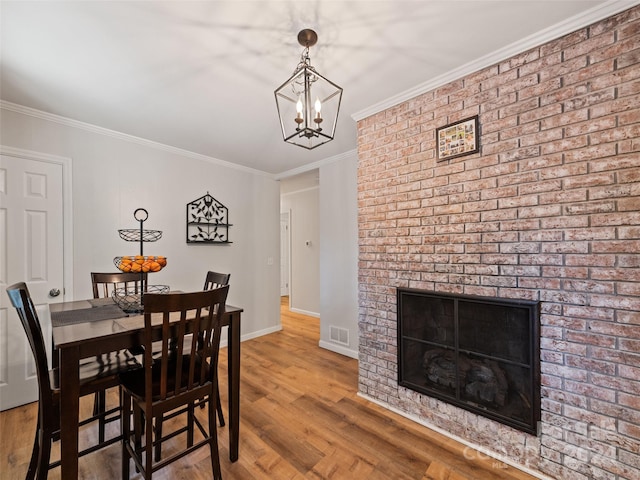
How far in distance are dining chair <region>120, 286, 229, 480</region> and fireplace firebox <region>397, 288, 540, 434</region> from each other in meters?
1.44

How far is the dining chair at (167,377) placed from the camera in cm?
132

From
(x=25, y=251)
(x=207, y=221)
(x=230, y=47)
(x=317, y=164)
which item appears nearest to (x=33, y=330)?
(x=25, y=251)

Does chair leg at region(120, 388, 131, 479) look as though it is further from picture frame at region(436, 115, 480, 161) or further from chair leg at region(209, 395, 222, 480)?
picture frame at region(436, 115, 480, 161)

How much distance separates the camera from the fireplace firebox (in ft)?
5.58

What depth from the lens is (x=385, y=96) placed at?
2299 mm

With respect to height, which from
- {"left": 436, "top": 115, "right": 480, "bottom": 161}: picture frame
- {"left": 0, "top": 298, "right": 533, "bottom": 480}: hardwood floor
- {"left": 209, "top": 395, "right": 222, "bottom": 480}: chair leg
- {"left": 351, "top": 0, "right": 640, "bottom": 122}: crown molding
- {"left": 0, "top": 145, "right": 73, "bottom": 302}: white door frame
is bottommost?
{"left": 0, "top": 298, "right": 533, "bottom": 480}: hardwood floor

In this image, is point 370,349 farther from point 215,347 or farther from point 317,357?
point 215,347

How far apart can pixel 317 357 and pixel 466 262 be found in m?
2.22

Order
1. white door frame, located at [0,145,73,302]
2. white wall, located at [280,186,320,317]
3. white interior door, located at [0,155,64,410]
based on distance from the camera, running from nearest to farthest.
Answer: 1. white interior door, located at [0,155,64,410]
2. white door frame, located at [0,145,73,302]
3. white wall, located at [280,186,320,317]

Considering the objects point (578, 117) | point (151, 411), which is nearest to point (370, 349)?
point (151, 411)

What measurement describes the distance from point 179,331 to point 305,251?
428 centimetres

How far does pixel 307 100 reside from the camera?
149cm

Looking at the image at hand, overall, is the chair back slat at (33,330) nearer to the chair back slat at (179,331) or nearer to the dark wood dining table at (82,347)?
the dark wood dining table at (82,347)

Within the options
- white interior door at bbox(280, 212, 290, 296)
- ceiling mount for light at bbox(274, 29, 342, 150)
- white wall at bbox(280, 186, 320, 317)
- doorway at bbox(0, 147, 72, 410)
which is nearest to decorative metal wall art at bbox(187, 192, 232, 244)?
doorway at bbox(0, 147, 72, 410)
